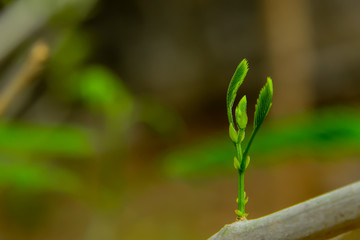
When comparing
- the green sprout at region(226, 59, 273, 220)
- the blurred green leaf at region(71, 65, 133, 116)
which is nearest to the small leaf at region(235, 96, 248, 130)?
the green sprout at region(226, 59, 273, 220)

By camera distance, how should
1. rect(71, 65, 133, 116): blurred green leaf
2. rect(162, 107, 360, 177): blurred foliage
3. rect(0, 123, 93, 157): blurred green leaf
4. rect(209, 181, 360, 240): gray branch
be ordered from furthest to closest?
rect(71, 65, 133, 116): blurred green leaf < rect(0, 123, 93, 157): blurred green leaf < rect(162, 107, 360, 177): blurred foliage < rect(209, 181, 360, 240): gray branch

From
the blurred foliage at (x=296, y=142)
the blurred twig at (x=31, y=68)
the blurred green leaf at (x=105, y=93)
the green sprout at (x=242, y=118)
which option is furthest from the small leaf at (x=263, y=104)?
the blurred green leaf at (x=105, y=93)

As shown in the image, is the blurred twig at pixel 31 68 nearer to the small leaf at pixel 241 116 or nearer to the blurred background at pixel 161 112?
the blurred background at pixel 161 112

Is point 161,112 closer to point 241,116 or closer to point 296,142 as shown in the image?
point 296,142

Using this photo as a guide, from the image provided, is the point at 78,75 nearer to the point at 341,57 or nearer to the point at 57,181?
the point at 57,181

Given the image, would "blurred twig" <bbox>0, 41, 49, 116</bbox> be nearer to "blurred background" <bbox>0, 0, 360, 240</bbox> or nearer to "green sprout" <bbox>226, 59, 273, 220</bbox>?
"blurred background" <bbox>0, 0, 360, 240</bbox>
